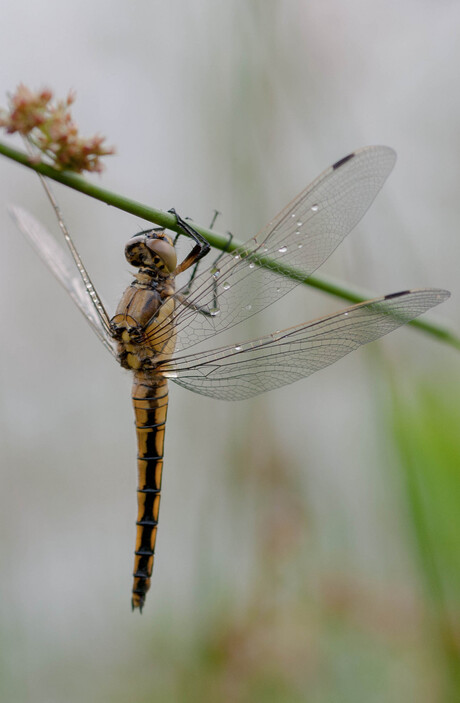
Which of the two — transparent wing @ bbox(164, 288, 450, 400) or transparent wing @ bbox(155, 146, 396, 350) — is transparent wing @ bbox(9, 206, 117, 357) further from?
transparent wing @ bbox(155, 146, 396, 350)

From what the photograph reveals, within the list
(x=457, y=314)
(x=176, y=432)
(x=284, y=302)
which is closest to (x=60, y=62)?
(x=284, y=302)

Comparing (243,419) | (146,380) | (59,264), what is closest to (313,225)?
(146,380)

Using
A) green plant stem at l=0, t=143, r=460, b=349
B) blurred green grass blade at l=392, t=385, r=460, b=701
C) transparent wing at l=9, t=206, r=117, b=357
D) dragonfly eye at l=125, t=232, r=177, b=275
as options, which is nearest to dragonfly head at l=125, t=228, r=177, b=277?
dragonfly eye at l=125, t=232, r=177, b=275

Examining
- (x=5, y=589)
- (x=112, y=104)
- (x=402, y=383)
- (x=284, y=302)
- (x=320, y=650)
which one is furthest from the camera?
(x=112, y=104)

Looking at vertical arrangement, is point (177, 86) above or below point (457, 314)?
above

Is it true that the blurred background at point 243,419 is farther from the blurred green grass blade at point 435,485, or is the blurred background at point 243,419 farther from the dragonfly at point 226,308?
the dragonfly at point 226,308

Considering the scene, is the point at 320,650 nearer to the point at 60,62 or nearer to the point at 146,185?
the point at 146,185

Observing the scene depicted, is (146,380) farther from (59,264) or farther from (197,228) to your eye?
(197,228)
